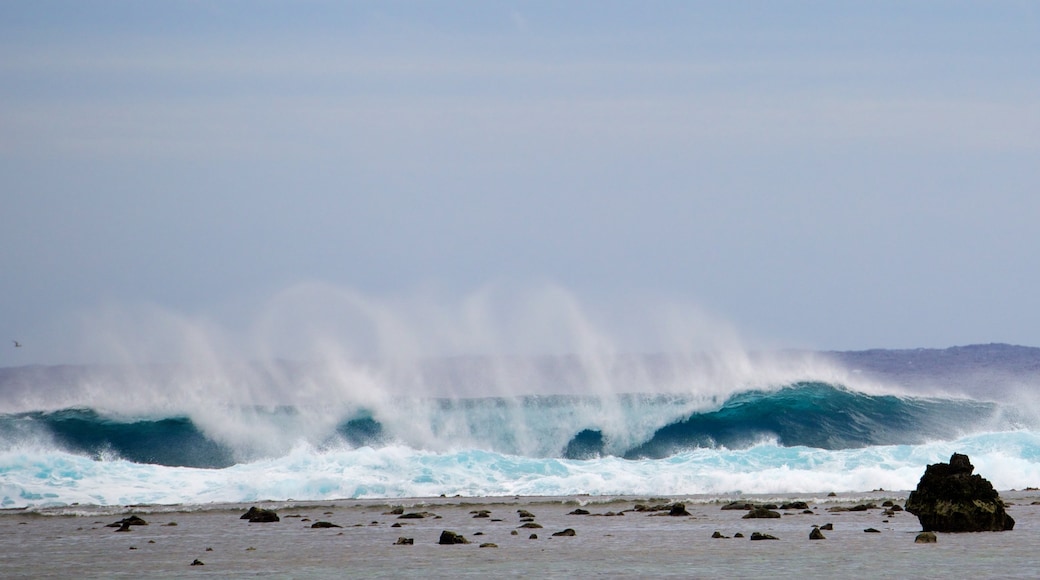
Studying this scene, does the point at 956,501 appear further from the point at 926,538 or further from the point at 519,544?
the point at 519,544

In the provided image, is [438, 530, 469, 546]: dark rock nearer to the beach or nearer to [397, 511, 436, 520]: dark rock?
Result: the beach

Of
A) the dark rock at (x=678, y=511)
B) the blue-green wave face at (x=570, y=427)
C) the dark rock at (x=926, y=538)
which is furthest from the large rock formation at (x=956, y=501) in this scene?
the blue-green wave face at (x=570, y=427)

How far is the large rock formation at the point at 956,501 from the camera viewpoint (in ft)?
53.9

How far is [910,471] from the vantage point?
31.5 m

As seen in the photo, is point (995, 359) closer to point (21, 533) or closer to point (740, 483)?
point (740, 483)

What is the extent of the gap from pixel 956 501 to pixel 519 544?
218 inches

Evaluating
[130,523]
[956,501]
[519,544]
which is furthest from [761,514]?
[130,523]

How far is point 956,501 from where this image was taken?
16516mm

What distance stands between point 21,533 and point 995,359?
92.6 metres

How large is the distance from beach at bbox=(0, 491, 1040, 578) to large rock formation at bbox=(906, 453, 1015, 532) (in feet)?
0.83

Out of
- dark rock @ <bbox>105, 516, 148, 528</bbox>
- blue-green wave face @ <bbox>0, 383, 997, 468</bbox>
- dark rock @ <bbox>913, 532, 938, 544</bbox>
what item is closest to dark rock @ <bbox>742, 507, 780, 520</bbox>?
dark rock @ <bbox>913, 532, 938, 544</bbox>

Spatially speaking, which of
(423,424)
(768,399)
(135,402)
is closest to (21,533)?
(423,424)

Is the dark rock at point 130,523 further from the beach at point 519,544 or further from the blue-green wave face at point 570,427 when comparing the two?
the blue-green wave face at point 570,427

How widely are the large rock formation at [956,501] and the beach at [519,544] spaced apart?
10.0 inches
